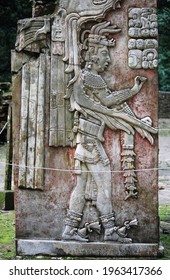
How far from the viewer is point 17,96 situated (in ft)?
16.7

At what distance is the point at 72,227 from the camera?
509 cm

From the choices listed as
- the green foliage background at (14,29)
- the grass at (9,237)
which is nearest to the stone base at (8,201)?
the grass at (9,237)

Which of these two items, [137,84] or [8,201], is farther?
[8,201]

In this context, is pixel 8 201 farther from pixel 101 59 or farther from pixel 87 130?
pixel 101 59

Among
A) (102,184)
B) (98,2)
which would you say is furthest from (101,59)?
(102,184)

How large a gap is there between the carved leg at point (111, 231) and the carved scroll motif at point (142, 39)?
1.30 m

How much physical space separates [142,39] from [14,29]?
47.2ft

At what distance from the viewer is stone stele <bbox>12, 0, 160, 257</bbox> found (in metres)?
4.93

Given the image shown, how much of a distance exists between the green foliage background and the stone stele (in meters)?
13.3

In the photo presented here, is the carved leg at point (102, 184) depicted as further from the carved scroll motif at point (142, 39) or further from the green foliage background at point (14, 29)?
the green foliage background at point (14, 29)

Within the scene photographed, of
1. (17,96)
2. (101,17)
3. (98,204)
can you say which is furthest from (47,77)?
(98,204)

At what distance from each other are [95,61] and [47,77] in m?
0.43

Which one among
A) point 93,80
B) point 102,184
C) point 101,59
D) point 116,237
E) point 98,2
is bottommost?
point 116,237

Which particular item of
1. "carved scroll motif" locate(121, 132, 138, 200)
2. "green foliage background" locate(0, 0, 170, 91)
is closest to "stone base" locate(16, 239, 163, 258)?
"carved scroll motif" locate(121, 132, 138, 200)
